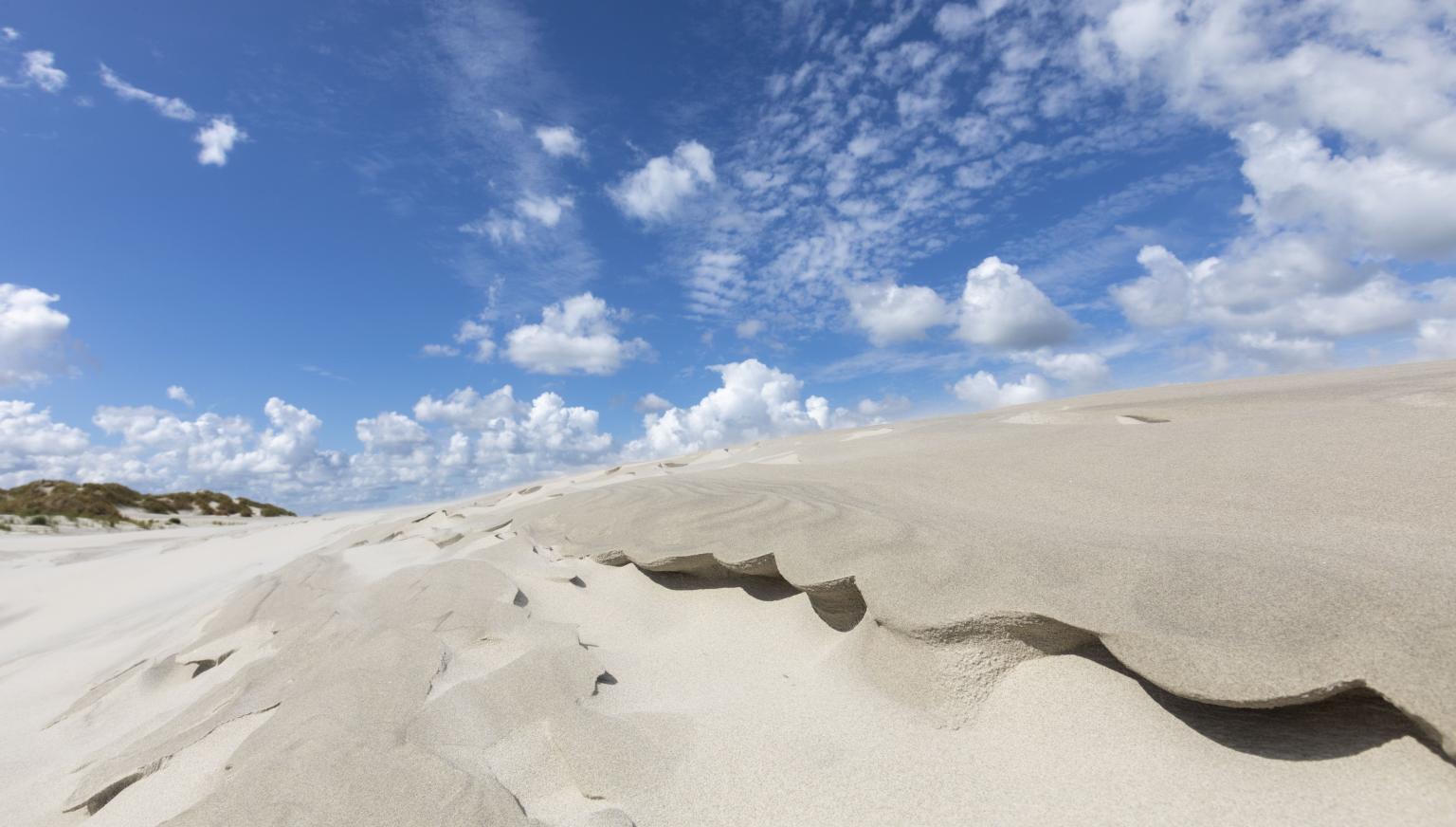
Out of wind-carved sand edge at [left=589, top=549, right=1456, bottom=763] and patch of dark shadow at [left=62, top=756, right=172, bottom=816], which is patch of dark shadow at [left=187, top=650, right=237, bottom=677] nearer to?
patch of dark shadow at [left=62, top=756, right=172, bottom=816]

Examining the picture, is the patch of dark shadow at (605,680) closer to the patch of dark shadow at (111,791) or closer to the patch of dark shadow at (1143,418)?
the patch of dark shadow at (111,791)

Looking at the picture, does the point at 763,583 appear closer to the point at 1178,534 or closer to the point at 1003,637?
the point at 1003,637

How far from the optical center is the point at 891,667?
203cm

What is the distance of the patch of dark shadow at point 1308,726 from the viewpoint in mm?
1330

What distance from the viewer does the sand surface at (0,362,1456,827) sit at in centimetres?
142

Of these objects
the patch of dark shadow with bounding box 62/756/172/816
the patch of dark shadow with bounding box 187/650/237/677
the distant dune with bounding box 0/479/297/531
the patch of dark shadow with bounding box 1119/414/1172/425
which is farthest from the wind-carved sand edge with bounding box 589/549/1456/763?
the distant dune with bounding box 0/479/297/531

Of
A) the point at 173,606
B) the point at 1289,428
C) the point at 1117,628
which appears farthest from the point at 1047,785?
the point at 173,606

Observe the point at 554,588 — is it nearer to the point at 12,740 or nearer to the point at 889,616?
the point at 889,616

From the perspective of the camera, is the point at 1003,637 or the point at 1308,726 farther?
the point at 1003,637

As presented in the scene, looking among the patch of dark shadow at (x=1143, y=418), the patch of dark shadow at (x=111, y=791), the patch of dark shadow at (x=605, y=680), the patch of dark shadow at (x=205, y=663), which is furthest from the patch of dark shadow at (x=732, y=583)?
the patch of dark shadow at (x=1143, y=418)

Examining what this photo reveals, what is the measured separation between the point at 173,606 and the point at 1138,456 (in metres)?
7.64

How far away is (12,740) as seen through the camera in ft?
9.89

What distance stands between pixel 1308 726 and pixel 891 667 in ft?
3.24

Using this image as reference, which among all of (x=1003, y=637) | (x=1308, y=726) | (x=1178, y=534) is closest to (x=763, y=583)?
(x=1003, y=637)
